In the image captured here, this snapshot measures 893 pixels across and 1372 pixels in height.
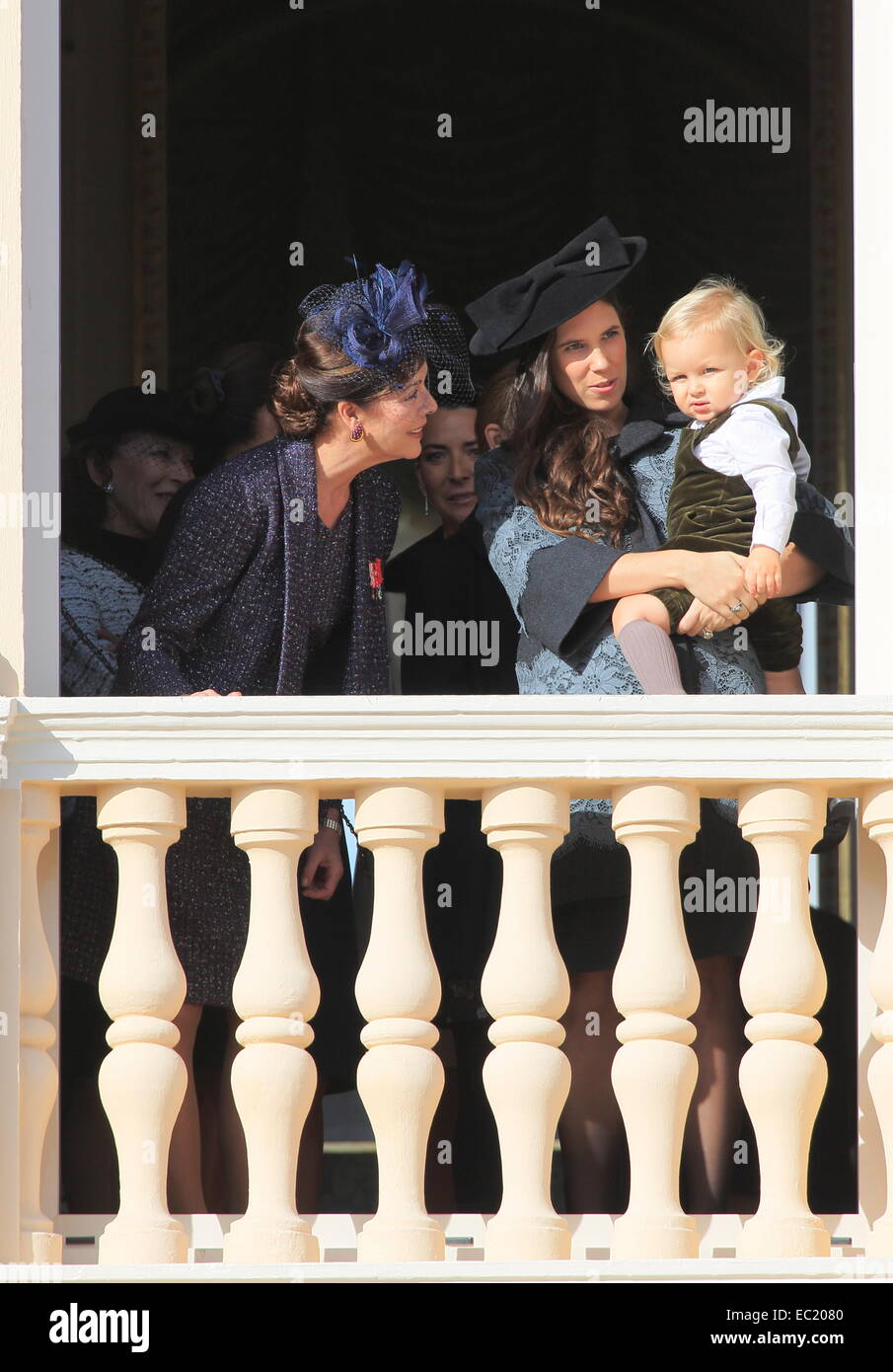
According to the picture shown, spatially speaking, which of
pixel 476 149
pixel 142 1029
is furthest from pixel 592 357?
pixel 476 149

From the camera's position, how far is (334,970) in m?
4.49

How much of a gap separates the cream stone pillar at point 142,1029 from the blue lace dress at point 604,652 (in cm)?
88

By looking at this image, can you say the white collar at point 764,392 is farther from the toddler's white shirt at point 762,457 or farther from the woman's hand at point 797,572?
the woman's hand at point 797,572

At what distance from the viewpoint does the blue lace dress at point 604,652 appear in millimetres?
4023

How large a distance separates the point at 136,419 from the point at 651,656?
127 cm

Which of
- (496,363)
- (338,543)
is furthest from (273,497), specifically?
(496,363)

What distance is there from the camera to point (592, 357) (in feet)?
13.8

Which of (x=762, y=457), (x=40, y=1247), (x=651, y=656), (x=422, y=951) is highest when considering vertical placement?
(x=762, y=457)

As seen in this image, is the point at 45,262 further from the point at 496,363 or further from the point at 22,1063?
the point at 496,363

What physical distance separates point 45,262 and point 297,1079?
1.30 metres

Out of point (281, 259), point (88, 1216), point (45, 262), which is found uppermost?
point (281, 259)

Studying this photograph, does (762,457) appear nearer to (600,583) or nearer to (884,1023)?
(600,583)
